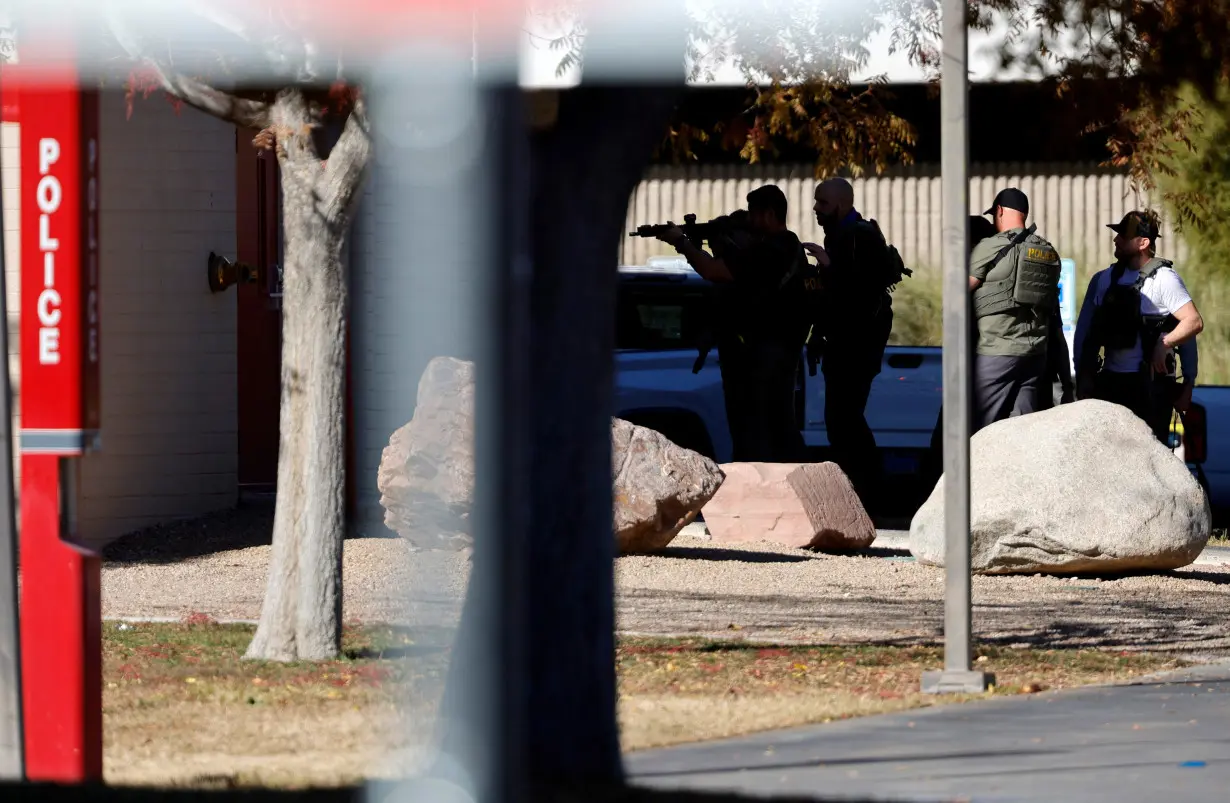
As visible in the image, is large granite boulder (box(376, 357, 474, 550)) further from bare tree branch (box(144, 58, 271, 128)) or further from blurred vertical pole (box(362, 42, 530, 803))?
blurred vertical pole (box(362, 42, 530, 803))

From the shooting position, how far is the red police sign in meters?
5.10

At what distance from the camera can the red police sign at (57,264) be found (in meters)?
5.10

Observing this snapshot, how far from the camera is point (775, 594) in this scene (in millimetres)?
10227

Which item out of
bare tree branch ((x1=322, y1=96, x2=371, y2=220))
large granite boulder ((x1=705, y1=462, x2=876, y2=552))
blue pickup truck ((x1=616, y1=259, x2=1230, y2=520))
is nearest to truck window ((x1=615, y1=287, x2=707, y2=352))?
Answer: blue pickup truck ((x1=616, y1=259, x2=1230, y2=520))

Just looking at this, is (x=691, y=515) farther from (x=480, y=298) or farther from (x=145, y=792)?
(x=480, y=298)

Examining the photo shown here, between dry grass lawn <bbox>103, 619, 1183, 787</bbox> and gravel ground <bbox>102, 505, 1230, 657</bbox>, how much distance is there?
1.79ft

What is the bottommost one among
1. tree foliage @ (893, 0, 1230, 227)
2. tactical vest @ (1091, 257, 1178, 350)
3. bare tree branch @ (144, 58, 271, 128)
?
tactical vest @ (1091, 257, 1178, 350)

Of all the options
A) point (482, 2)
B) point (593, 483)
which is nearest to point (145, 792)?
point (593, 483)

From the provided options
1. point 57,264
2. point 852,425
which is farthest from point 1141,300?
point 57,264

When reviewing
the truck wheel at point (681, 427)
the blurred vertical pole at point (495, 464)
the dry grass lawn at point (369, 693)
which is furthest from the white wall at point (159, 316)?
the blurred vertical pole at point (495, 464)

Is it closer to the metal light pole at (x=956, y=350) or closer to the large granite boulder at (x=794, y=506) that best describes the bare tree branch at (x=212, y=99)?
the metal light pole at (x=956, y=350)

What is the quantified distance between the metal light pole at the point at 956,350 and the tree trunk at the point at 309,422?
2.25m

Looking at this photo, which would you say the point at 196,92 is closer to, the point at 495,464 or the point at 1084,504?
the point at 495,464

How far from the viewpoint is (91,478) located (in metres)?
12.6
